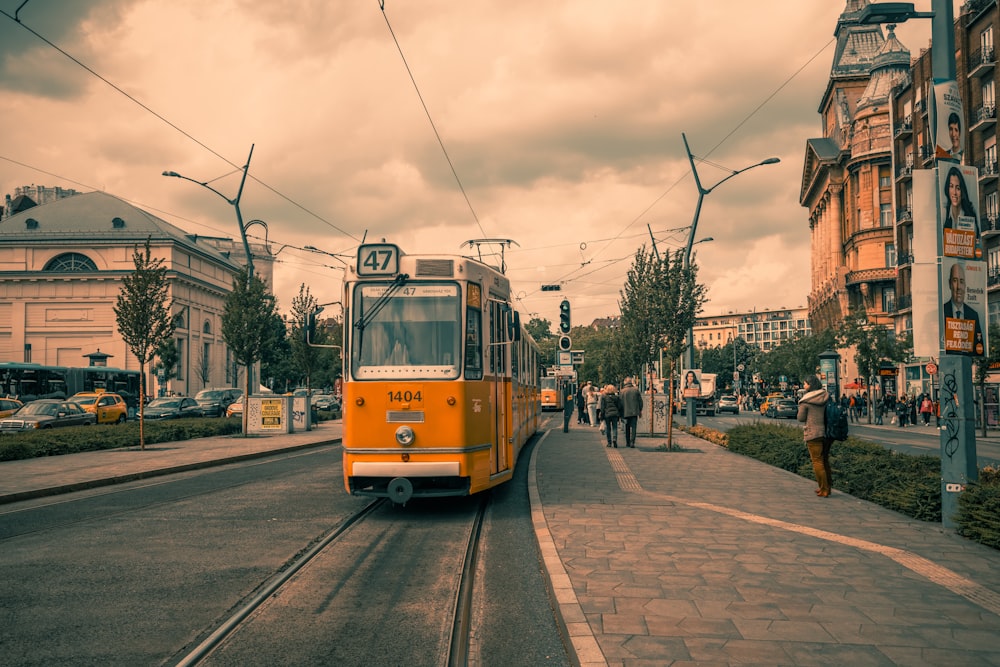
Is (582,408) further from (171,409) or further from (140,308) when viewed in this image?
(140,308)

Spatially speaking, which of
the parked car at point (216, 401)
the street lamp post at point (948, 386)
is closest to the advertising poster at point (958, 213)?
the street lamp post at point (948, 386)

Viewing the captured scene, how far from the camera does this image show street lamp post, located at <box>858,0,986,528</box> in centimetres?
889

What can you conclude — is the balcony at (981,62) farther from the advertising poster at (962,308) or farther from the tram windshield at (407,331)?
the tram windshield at (407,331)

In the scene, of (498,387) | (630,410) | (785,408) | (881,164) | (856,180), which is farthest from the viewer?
(856,180)

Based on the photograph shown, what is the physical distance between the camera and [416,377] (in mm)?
10367

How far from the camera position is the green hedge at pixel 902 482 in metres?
8.14

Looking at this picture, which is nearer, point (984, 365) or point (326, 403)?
point (984, 365)

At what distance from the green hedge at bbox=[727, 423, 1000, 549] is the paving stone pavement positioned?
8.1 inches

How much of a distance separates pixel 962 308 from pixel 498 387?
5.77m

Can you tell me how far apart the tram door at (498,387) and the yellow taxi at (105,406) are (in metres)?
28.3

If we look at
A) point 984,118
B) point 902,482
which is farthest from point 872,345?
point 902,482

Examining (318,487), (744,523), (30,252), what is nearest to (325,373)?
(30,252)

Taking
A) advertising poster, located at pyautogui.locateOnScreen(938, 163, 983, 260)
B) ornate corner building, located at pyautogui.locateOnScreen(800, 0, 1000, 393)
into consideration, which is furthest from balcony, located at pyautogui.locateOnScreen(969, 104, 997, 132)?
advertising poster, located at pyautogui.locateOnScreen(938, 163, 983, 260)

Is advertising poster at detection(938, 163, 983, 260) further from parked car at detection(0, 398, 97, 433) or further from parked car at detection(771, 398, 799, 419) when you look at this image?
parked car at detection(771, 398, 799, 419)
